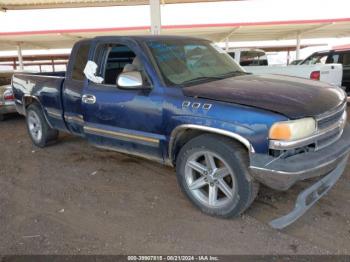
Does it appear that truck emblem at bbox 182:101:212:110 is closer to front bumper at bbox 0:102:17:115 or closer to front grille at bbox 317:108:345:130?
front grille at bbox 317:108:345:130

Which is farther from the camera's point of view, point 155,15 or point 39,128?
point 155,15

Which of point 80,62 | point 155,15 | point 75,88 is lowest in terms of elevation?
point 75,88

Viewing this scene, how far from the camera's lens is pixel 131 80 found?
13.1 feet

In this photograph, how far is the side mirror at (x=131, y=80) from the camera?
13.1 feet

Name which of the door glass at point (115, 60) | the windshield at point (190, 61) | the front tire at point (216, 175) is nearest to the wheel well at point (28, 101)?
the door glass at point (115, 60)

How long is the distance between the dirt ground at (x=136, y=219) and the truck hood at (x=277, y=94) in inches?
44.7

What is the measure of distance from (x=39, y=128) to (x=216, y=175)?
A: 13.5 ft

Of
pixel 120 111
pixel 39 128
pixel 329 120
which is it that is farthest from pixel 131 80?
pixel 39 128

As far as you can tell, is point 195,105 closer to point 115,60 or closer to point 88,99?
point 88,99

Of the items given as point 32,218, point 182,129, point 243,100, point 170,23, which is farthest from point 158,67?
point 170,23

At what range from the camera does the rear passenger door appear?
4.98 m

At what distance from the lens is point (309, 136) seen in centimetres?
326

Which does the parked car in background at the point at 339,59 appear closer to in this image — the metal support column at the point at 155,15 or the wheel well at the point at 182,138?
the metal support column at the point at 155,15

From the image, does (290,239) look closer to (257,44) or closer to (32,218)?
(32,218)
